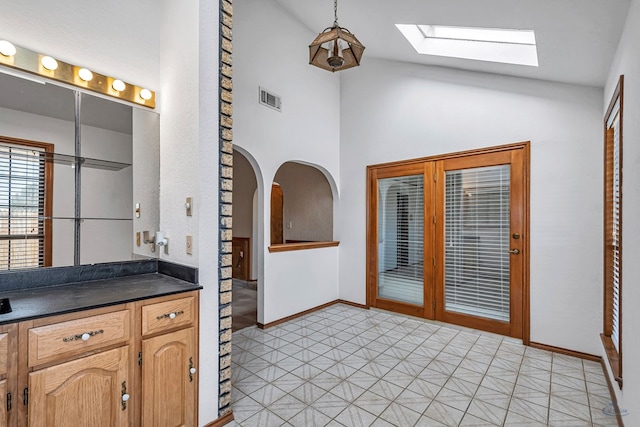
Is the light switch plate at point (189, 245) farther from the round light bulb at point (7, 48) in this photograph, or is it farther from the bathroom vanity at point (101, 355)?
the round light bulb at point (7, 48)

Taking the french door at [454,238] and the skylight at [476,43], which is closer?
the skylight at [476,43]

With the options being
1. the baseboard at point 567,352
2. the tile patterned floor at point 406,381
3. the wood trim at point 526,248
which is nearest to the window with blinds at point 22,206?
the tile patterned floor at point 406,381

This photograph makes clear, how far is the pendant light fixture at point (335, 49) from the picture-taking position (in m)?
2.27

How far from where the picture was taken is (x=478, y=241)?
3508mm

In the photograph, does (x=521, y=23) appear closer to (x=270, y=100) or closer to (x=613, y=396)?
(x=270, y=100)

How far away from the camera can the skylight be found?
9.01 feet

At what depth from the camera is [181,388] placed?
1762 mm

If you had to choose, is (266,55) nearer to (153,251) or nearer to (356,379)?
(153,251)

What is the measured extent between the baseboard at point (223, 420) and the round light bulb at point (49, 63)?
236 centimetres

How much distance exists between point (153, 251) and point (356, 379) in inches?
73.5

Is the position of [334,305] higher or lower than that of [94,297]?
lower

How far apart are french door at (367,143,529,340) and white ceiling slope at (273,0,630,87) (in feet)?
2.78

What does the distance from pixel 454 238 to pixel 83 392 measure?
3.54 metres

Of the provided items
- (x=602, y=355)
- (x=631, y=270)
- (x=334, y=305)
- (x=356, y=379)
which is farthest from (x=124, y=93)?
(x=602, y=355)
